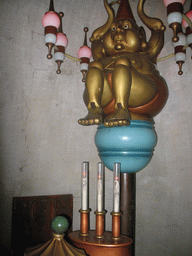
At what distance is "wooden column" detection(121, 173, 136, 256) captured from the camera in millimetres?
1207

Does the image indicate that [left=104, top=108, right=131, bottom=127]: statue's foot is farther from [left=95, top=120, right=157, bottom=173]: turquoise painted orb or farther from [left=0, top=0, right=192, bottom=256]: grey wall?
[left=0, top=0, right=192, bottom=256]: grey wall

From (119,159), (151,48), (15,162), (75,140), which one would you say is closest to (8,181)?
(15,162)

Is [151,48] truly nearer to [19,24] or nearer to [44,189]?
[19,24]

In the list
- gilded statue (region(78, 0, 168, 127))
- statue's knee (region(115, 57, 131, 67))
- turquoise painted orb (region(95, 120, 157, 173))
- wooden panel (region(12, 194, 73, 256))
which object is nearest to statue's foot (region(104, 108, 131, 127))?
gilded statue (region(78, 0, 168, 127))

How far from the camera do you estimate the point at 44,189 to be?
4.96ft

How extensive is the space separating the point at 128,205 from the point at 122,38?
0.86 meters

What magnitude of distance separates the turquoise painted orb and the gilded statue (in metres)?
0.06

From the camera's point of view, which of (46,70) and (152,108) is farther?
(46,70)

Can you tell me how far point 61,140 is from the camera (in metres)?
1.57

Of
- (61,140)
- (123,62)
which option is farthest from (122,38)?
(61,140)

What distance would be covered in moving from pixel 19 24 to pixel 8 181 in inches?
39.9

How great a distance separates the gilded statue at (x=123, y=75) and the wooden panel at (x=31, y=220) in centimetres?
67

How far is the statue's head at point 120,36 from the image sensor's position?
122 centimetres

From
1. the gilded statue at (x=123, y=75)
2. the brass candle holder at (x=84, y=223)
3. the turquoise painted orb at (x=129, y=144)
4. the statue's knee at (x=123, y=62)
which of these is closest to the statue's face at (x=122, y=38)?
the gilded statue at (x=123, y=75)
